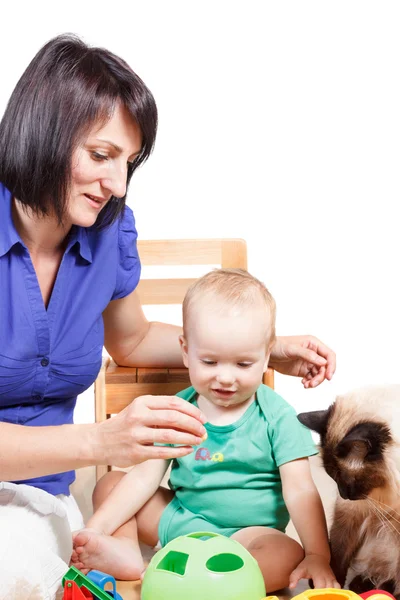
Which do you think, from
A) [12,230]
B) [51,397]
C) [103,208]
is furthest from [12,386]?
[103,208]

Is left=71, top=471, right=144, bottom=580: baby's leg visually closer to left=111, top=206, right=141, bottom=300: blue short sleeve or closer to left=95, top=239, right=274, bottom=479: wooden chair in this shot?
left=95, top=239, right=274, bottom=479: wooden chair

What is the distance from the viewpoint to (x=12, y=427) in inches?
60.6

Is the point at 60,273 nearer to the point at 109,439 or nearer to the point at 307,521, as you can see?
the point at 109,439

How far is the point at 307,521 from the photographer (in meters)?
1.78

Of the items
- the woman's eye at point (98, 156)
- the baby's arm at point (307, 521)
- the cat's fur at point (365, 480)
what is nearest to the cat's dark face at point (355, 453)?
the cat's fur at point (365, 480)

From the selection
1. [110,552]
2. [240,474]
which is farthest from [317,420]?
[110,552]

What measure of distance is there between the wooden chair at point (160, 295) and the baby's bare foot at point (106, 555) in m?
0.46

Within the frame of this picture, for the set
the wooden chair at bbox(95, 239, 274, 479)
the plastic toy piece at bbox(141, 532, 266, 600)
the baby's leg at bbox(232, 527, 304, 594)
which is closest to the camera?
the plastic toy piece at bbox(141, 532, 266, 600)

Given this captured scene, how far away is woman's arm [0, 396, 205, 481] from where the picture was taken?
1.42 meters

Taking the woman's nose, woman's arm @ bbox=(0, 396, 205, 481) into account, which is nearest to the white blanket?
woman's arm @ bbox=(0, 396, 205, 481)

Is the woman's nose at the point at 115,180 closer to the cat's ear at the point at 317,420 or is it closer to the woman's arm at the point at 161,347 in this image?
the woman's arm at the point at 161,347

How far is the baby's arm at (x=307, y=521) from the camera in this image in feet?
5.63

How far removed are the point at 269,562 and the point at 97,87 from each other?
1.01 metres

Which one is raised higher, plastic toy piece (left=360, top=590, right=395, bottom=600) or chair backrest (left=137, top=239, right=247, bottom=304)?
chair backrest (left=137, top=239, right=247, bottom=304)
